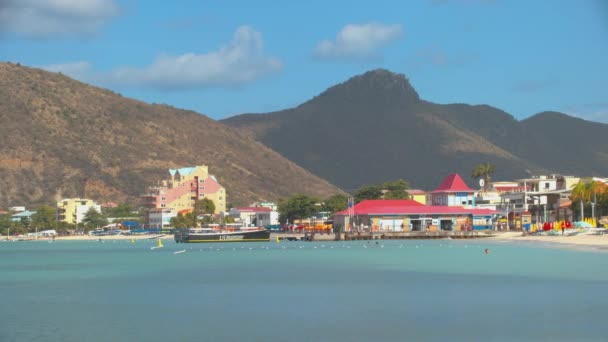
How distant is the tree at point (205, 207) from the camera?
18000 cm

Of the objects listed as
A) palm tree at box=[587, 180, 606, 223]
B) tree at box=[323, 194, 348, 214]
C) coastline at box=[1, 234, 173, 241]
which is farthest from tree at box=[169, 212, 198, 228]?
palm tree at box=[587, 180, 606, 223]

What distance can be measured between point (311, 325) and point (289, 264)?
37461 mm

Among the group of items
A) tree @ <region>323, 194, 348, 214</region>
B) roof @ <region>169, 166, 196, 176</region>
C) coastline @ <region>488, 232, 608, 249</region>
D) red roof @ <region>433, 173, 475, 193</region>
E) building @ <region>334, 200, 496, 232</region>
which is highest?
roof @ <region>169, 166, 196, 176</region>

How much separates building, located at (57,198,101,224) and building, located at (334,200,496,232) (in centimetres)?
6868

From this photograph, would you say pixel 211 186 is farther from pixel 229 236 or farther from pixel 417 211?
pixel 417 211

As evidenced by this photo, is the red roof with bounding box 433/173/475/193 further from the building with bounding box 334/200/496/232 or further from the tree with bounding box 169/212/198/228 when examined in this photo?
the tree with bounding box 169/212/198/228

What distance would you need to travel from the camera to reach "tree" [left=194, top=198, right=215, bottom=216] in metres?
180

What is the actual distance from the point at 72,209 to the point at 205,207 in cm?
2492

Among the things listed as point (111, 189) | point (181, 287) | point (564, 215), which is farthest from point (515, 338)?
point (111, 189)

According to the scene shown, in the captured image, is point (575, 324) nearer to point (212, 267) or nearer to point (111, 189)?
point (212, 267)

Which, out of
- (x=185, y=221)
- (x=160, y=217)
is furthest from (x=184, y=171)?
(x=185, y=221)

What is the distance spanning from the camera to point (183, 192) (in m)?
188

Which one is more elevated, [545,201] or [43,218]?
[545,201]

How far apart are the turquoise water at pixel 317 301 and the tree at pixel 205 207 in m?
Answer: 108
